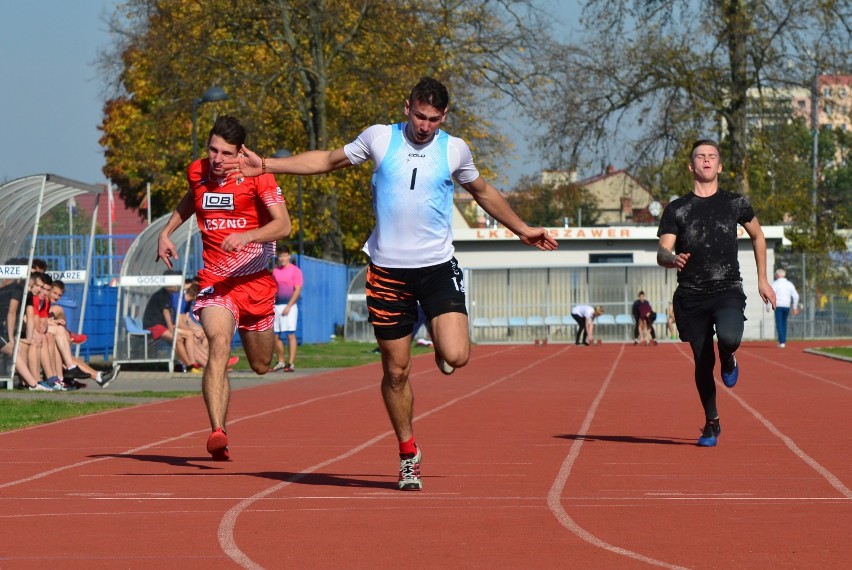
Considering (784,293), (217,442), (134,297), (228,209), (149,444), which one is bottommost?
(149,444)

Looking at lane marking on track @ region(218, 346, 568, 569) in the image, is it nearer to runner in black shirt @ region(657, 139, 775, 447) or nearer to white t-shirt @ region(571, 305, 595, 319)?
runner in black shirt @ region(657, 139, 775, 447)

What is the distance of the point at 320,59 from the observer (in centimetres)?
4259

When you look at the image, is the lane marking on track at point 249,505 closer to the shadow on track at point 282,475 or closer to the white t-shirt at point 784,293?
the shadow on track at point 282,475

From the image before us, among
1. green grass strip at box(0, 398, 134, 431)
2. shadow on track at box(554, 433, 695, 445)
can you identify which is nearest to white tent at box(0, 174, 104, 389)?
green grass strip at box(0, 398, 134, 431)

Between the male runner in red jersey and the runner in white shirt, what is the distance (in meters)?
1.38

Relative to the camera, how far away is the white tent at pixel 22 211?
1812cm

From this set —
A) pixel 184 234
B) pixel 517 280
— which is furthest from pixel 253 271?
pixel 517 280

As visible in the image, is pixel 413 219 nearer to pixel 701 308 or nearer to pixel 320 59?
pixel 701 308

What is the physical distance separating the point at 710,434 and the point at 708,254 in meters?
1.26

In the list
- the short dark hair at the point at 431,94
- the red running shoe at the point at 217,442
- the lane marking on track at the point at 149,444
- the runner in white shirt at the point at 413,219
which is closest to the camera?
the short dark hair at the point at 431,94

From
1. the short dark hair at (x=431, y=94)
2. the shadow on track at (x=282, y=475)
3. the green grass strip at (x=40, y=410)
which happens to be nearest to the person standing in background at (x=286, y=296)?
the green grass strip at (x=40, y=410)

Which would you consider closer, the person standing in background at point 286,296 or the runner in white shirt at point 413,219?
the runner in white shirt at point 413,219

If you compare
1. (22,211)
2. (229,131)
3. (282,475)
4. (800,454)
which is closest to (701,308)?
(800,454)

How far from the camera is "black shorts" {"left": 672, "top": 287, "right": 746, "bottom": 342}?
11016mm
